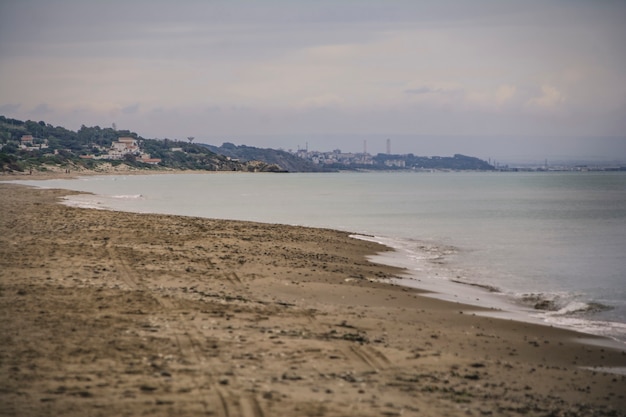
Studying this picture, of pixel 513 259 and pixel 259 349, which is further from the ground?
pixel 259 349

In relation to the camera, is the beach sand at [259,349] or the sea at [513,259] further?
the sea at [513,259]

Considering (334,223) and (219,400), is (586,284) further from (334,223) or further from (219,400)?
(334,223)

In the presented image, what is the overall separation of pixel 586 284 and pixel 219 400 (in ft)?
50.7

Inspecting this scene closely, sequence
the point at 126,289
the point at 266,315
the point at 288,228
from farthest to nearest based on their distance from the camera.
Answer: the point at 288,228 → the point at 126,289 → the point at 266,315

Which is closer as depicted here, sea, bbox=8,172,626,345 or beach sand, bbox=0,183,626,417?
beach sand, bbox=0,183,626,417

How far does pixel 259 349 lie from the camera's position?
30.9 feet

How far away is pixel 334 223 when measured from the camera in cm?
4100

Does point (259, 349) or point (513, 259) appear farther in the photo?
point (513, 259)

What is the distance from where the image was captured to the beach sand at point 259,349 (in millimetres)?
7535

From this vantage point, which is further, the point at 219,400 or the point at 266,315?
the point at 266,315

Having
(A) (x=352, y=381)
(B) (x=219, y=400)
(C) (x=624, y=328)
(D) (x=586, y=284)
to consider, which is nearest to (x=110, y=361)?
(B) (x=219, y=400)

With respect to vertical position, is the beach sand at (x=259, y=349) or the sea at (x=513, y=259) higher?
the beach sand at (x=259, y=349)

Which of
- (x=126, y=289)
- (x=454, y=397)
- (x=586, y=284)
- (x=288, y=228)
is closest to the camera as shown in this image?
(x=454, y=397)

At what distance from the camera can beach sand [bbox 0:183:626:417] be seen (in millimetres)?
7535
